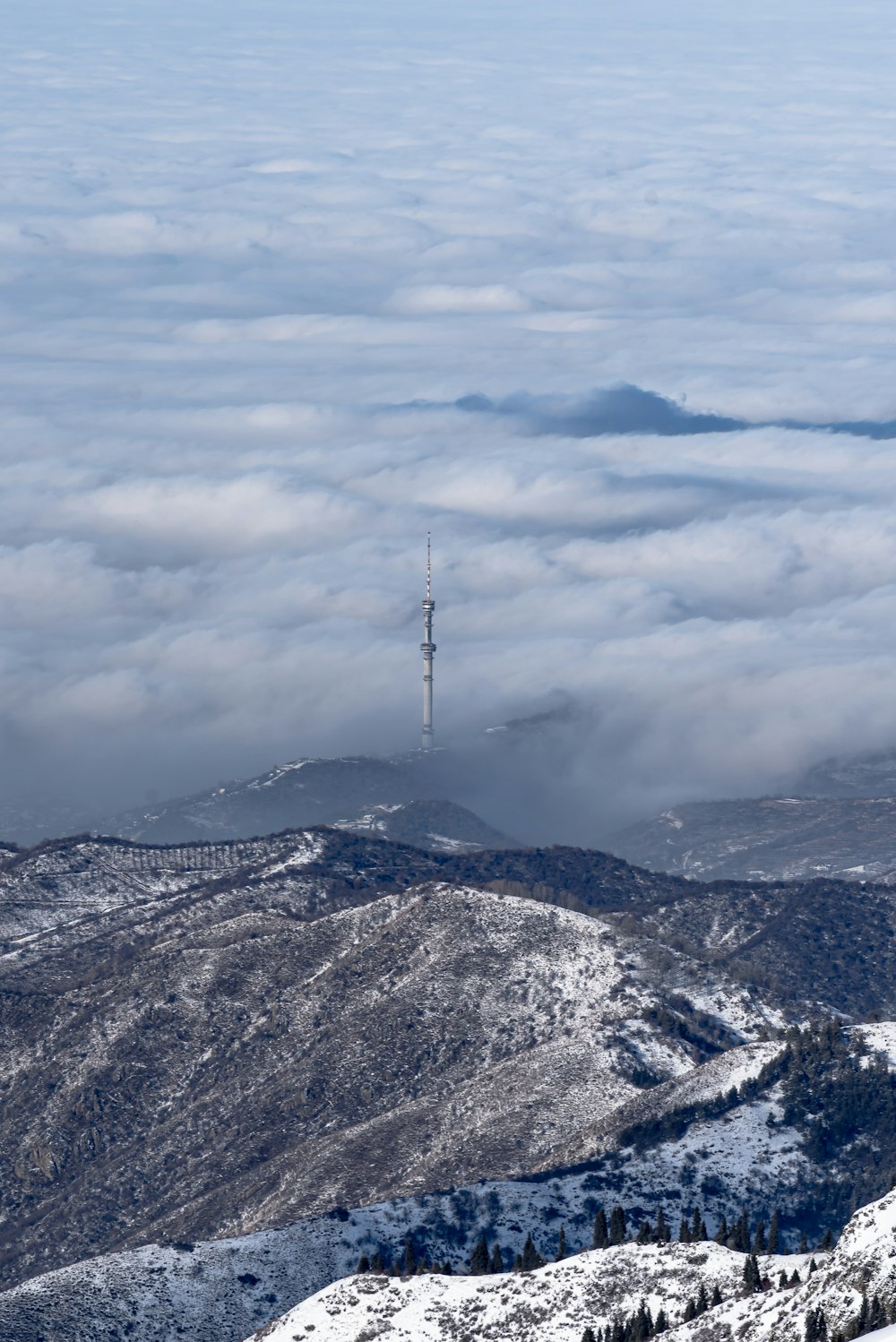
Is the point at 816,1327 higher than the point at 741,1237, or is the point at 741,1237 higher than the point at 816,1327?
the point at 816,1327

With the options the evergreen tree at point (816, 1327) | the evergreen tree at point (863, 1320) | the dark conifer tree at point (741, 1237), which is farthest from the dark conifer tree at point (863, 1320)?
the dark conifer tree at point (741, 1237)

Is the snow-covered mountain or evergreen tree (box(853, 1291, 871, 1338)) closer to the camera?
evergreen tree (box(853, 1291, 871, 1338))

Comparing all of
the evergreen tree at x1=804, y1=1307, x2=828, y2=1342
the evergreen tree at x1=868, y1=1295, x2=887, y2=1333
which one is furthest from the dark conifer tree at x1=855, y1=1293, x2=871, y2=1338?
the evergreen tree at x1=804, y1=1307, x2=828, y2=1342

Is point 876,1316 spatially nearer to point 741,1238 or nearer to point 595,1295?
point 595,1295

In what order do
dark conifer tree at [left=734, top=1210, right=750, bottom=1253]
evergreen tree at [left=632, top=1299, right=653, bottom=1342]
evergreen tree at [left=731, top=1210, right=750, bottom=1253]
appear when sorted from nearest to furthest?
evergreen tree at [left=632, top=1299, right=653, bottom=1342] < evergreen tree at [left=731, top=1210, right=750, bottom=1253] < dark conifer tree at [left=734, top=1210, right=750, bottom=1253]

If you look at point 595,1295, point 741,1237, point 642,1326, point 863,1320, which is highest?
point 863,1320

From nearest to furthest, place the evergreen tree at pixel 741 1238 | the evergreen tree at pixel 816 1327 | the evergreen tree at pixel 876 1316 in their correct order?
the evergreen tree at pixel 876 1316 < the evergreen tree at pixel 816 1327 < the evergreen tree at pixel 741 1238

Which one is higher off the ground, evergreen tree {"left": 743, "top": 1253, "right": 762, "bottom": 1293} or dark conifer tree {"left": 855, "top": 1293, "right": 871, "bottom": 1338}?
dark conifer tree {"left": 855, "top": 1293, "right": 871, "bottom": 1338}

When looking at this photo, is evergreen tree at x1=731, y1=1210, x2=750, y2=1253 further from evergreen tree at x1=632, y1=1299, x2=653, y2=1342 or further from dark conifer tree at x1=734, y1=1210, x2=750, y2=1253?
evergreen tree at x1=632, y1=1299, x2=653, y2=1342

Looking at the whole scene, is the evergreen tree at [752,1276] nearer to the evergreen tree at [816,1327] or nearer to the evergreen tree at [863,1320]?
the evergreen tree at [816,1327]

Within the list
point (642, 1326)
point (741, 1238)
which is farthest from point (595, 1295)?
point (741, 1238)
